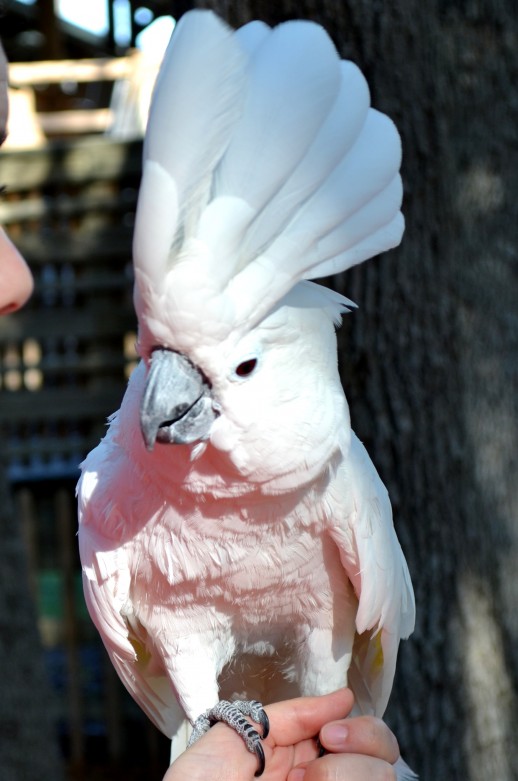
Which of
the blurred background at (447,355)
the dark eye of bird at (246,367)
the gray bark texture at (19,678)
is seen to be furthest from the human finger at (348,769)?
the gray bark texture at (19,678)

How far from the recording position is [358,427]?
1970 mm

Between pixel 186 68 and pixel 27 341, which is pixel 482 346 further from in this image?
pixel 27 341

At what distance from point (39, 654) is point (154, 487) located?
153cm

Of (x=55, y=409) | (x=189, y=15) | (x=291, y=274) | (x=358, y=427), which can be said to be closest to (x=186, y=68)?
(x=189, y=15)

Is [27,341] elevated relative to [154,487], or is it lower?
lower

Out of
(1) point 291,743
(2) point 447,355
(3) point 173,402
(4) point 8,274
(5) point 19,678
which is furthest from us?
(5) point 19,678

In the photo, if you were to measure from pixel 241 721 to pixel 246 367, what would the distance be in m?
0.52

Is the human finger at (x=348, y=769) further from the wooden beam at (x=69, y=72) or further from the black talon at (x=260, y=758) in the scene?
the wooden beam at (x=69, y=72)

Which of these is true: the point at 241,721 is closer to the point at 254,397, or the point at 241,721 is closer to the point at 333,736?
the point at 333,736

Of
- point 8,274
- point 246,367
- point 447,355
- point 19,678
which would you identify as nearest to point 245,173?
point 246,367

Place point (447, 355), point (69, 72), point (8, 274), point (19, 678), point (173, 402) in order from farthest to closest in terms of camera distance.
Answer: point (69, 72)
point (19, 678)
point (447, 355)
point (8, 274)
point (173, 402)

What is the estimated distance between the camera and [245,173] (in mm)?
1016

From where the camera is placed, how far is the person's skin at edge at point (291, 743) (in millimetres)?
1190

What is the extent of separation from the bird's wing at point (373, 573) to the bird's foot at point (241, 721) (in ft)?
0.61
